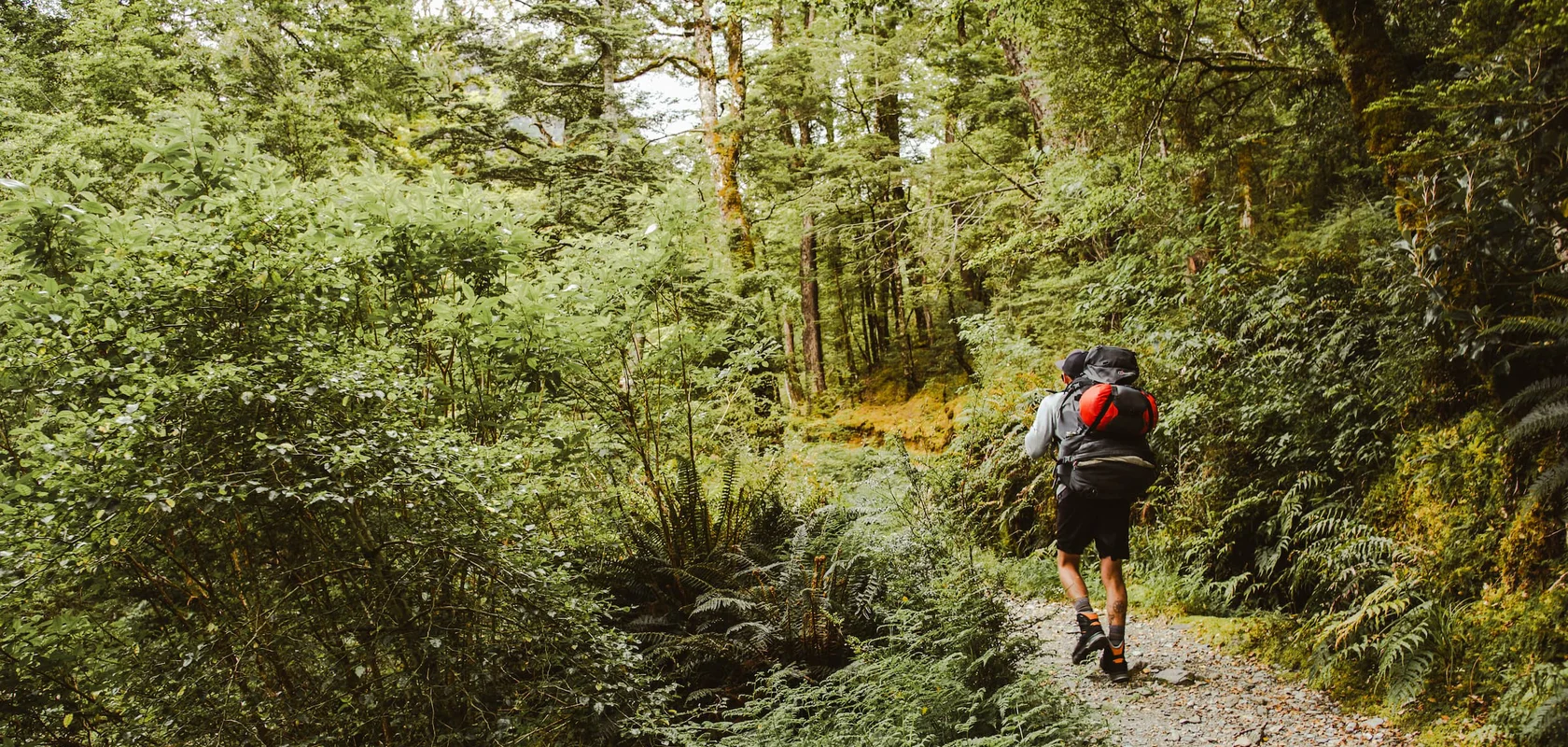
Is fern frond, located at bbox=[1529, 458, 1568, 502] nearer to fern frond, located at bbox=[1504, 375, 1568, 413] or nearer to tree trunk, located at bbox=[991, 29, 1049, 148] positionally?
fern frond, located at bbox=[1504, 375, 1568, 413]

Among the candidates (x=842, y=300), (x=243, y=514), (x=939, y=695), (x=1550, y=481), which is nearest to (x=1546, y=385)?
(x=1550, y=481)

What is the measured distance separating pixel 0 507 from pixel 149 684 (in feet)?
3.53

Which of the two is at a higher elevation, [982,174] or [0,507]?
[982,174]

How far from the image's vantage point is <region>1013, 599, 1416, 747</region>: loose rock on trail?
380 cm

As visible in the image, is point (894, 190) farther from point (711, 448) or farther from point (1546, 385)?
point (1546, 385)

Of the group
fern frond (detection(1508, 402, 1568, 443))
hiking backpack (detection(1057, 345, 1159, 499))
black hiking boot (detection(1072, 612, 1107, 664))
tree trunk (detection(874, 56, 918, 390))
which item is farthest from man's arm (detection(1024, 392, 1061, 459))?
tree trunk (detection(874, 56, 918, 390))

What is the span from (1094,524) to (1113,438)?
0.58 meters

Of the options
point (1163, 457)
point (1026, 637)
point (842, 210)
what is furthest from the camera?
point (842, 210)

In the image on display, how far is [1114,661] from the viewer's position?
453 cm

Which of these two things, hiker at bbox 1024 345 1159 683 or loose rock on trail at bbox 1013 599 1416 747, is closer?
loose rock on trail at bbox 1013 599 1416 747

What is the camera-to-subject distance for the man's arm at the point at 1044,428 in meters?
5.08

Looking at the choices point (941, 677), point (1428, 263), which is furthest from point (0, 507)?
point (1428, 263)

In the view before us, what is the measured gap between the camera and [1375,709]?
384cm

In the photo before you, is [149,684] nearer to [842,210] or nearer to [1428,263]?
[1428,263]
